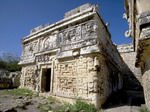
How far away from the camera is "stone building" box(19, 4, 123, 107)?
5578 mm

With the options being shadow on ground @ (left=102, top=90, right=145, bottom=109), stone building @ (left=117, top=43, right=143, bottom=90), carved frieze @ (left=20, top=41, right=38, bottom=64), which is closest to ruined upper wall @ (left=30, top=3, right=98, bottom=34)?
carved frieze @ (left=20, top=41, right=38, bottom=64)

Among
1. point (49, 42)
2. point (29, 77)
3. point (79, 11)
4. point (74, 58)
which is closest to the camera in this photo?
point (74, 58)

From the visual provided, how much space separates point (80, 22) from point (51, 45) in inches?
92.4

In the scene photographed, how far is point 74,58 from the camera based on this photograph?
6.30 m

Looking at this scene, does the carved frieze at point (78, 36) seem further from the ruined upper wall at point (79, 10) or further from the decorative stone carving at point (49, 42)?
the ruined upper wall at point (79, 10)

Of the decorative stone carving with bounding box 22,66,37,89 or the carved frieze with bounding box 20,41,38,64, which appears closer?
the decorative stone carving with bounding box 22,66,37,89

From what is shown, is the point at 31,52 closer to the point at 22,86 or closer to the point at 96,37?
the point at 22,86

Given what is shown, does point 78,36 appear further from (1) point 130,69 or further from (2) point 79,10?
(1) point 130,69

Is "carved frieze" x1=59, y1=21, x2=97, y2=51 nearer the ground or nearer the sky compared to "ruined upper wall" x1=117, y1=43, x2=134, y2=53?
nearer the ground

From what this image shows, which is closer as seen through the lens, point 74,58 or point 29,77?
point 74,58

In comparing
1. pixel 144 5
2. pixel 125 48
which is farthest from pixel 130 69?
pixel 144 5

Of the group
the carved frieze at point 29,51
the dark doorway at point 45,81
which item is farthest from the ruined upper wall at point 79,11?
the dark doorway at point 45,81

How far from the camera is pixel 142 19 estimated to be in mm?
2457

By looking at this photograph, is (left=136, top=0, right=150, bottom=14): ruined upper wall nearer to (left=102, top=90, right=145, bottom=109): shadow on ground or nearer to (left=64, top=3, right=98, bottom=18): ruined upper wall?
(left=64, top=3, right=98, bottom=18): ruined upper wall
